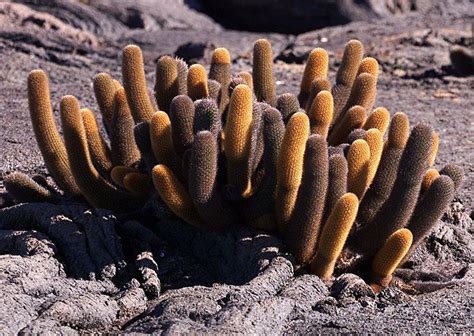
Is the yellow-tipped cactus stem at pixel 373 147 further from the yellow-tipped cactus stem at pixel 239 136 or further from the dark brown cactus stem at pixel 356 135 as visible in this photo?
the yellow-tipped cactus stem at pixel 239 136

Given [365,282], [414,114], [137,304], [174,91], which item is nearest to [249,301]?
[137,304]

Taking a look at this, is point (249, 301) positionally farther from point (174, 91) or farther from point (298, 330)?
point (174, 91)

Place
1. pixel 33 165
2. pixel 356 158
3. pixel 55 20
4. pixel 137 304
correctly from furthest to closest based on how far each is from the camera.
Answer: pixel 55 20
pixel 33 165
pixel 356 158
pixel 137 304

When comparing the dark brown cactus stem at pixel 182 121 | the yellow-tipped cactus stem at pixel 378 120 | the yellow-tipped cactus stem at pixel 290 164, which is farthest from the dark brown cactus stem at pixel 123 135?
the yellow-tipped cactus stem at pixel 378 120

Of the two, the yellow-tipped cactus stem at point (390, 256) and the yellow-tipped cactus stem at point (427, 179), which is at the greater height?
the yellow-tipped cactus stem at point (427, 179)

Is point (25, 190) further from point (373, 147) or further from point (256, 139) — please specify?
point (373, 147)

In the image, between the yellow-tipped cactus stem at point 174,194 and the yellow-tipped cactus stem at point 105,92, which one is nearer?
the yellow-tipped cactus stem at point 174,194

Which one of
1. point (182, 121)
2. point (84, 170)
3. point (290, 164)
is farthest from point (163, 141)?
point (290, 164)
